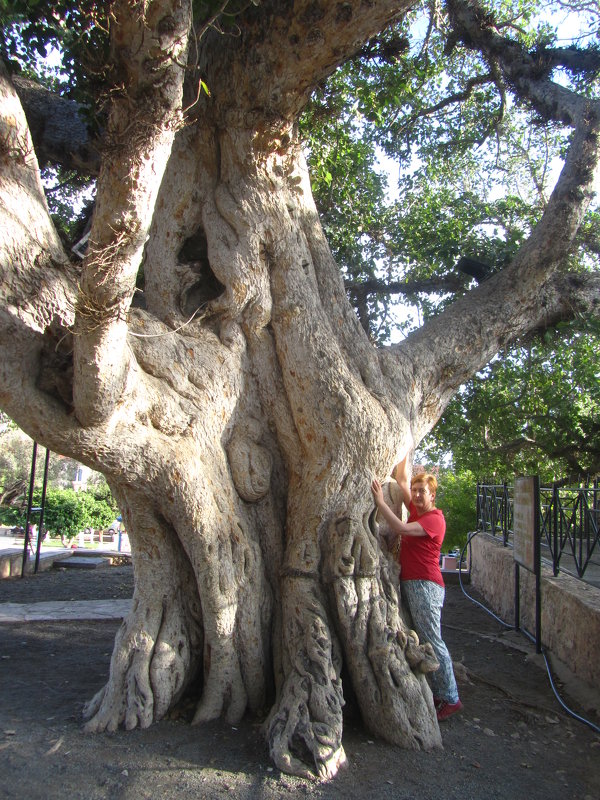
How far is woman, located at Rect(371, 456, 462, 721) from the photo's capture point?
454 cm

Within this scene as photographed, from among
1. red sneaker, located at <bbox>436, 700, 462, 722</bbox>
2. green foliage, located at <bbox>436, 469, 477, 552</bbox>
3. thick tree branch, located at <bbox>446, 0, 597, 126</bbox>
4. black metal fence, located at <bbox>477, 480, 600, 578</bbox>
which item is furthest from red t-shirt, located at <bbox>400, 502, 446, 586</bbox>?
green foliage, located at <bbox>436, 469, 477, 552</bbox>

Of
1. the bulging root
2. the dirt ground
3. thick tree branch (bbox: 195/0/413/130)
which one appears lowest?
the dirt ground

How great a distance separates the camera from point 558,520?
7730 mm

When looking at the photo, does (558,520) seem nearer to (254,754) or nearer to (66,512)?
(254,754)

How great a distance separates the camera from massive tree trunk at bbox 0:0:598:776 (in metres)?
3.48

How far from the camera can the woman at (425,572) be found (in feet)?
14.9

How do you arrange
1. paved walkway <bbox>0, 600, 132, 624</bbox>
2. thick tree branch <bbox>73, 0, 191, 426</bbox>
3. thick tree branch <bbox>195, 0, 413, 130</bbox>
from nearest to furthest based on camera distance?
thick tree branch <bbox>73, 0, 191, 426</bbox>, thick tree branch <bbox>195, 0, 413, 130</bbox>, paved walkway <bbox>0, 600, 132, 624</bbox>

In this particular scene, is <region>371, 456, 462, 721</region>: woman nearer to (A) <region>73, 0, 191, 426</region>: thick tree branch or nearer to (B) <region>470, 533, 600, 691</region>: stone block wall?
(B) <region>470, 533, 600, 691</region>: stone block wall

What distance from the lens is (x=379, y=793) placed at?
3432mm

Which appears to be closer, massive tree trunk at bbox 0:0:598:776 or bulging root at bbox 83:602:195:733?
massive tree trunk at bbox 0:0:598:776

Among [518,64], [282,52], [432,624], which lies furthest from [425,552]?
[518,64]

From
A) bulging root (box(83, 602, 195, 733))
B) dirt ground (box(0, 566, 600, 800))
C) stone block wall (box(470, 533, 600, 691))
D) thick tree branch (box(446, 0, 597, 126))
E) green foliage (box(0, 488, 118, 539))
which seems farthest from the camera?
green foliage (box(0, 488, 118, 539))

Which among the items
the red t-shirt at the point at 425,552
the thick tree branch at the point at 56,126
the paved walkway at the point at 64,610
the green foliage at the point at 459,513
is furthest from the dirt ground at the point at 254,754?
→ the green foliage at the point at 459,513

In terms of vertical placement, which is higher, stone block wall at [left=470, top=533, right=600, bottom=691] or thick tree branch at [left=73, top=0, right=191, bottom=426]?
thick tree branch at [left=73, top=0, right=191, bottom=426]
